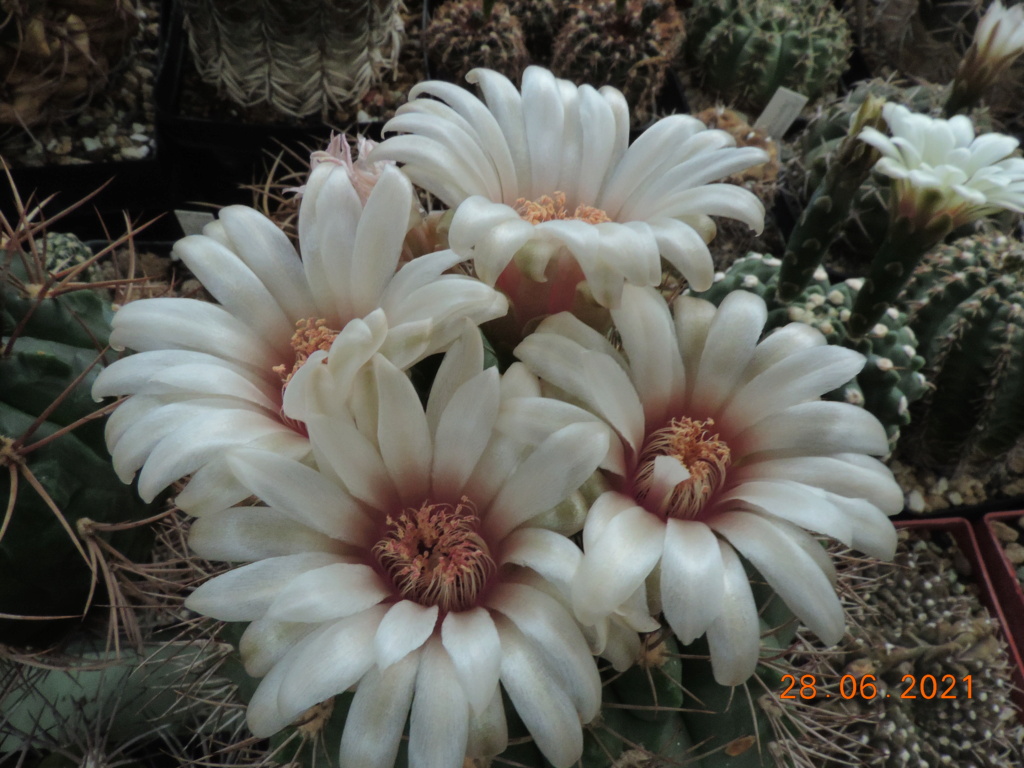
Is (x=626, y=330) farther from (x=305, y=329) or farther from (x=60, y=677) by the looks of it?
(x=60, y=677)

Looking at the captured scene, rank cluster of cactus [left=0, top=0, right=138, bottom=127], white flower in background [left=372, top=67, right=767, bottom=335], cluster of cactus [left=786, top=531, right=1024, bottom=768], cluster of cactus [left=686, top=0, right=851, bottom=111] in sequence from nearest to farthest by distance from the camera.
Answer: white flower in background [left=372, top=67, right=767, bottom=335]
cluster of cactus [left=786, top=531, right=1024, bottom=768]
cluster of cactus [left=0, top=0, right=138, bottom=127]
cluster of cactus [left=686, top=0, right=851, bottom=111]

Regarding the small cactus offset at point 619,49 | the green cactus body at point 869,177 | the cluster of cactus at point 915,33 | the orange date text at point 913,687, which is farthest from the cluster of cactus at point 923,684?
the cluster of cactus at point 915,33

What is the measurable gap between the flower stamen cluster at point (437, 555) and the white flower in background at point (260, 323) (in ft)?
0.36

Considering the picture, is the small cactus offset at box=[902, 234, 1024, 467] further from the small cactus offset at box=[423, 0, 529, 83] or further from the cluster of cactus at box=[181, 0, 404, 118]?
the cluster of cactus at box=[181, 0, 404, 118]

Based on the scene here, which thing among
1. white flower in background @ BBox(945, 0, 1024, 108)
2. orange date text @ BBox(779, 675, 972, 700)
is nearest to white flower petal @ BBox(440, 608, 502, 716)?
orange date text @ BBox(779, 675, 972, 700)

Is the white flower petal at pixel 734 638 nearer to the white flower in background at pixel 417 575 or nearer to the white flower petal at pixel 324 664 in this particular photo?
the white flower in background at pixel 417 575

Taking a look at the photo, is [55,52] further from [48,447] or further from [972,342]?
[972,342]

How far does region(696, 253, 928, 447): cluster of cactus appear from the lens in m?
1.19

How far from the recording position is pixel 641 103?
1.89m

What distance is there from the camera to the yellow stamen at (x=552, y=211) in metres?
0.77

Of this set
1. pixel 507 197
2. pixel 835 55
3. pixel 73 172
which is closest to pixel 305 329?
pixel 507 197

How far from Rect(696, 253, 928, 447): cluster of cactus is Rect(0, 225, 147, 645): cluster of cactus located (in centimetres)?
85

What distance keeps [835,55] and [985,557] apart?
1.25m

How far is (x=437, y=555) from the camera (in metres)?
0.65
